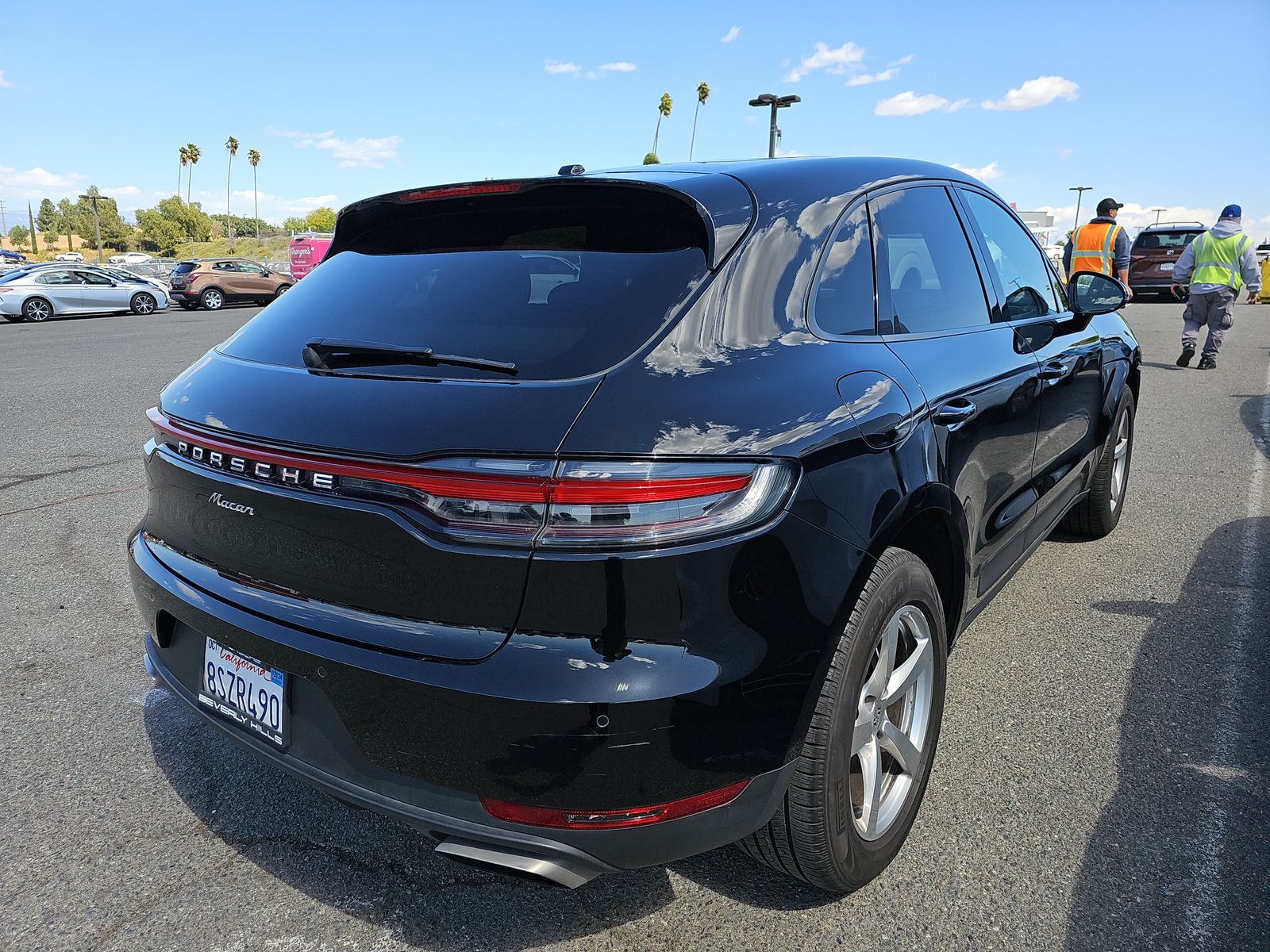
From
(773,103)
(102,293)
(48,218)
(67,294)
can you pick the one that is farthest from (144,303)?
(48,218)

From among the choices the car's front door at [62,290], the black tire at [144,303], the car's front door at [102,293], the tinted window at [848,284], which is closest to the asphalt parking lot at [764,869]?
the tinted window at [848,284]

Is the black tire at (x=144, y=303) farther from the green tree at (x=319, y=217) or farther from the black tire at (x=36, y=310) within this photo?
the green tree at (x=319, y=217)

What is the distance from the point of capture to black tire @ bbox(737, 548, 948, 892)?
194 centimetres

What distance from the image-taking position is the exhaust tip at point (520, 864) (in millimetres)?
1746

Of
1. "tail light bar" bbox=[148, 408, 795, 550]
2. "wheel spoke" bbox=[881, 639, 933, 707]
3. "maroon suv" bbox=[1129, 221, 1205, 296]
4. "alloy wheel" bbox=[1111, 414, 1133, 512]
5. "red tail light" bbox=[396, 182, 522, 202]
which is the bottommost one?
"wheel spoke" bbox=[881, 639, 933, 707]

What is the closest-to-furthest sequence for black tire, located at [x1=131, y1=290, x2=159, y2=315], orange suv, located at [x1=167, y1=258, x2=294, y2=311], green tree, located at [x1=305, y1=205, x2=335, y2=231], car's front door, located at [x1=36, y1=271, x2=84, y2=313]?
1. car's front door, located at [x1=36, y1=271, x2=84, y2=313]
2. black tire, located at [x1=131, y1=290, x2=159, y2=315]
3. orange suv, located at [x1=167, y1=258, x2=294, y2=311]
4. green tree, located at [x1=305, y1=205, x2=335, y2=231]

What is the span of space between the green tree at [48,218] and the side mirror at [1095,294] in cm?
17401

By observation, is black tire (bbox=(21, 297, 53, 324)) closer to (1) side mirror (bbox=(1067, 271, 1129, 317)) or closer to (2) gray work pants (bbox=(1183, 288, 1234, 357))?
(2) gray work pants (bbox=(1183, 288, 1234, 357))

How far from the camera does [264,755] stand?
2.05 metres

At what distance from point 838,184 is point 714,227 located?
573mm

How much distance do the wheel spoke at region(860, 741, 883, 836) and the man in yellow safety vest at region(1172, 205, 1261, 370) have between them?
10832 millimetres

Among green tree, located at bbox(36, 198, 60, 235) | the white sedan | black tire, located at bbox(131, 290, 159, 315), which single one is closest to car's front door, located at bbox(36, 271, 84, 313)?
the white sedan

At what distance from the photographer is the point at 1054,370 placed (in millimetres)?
3398

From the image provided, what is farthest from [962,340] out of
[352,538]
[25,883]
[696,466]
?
[25,883]
